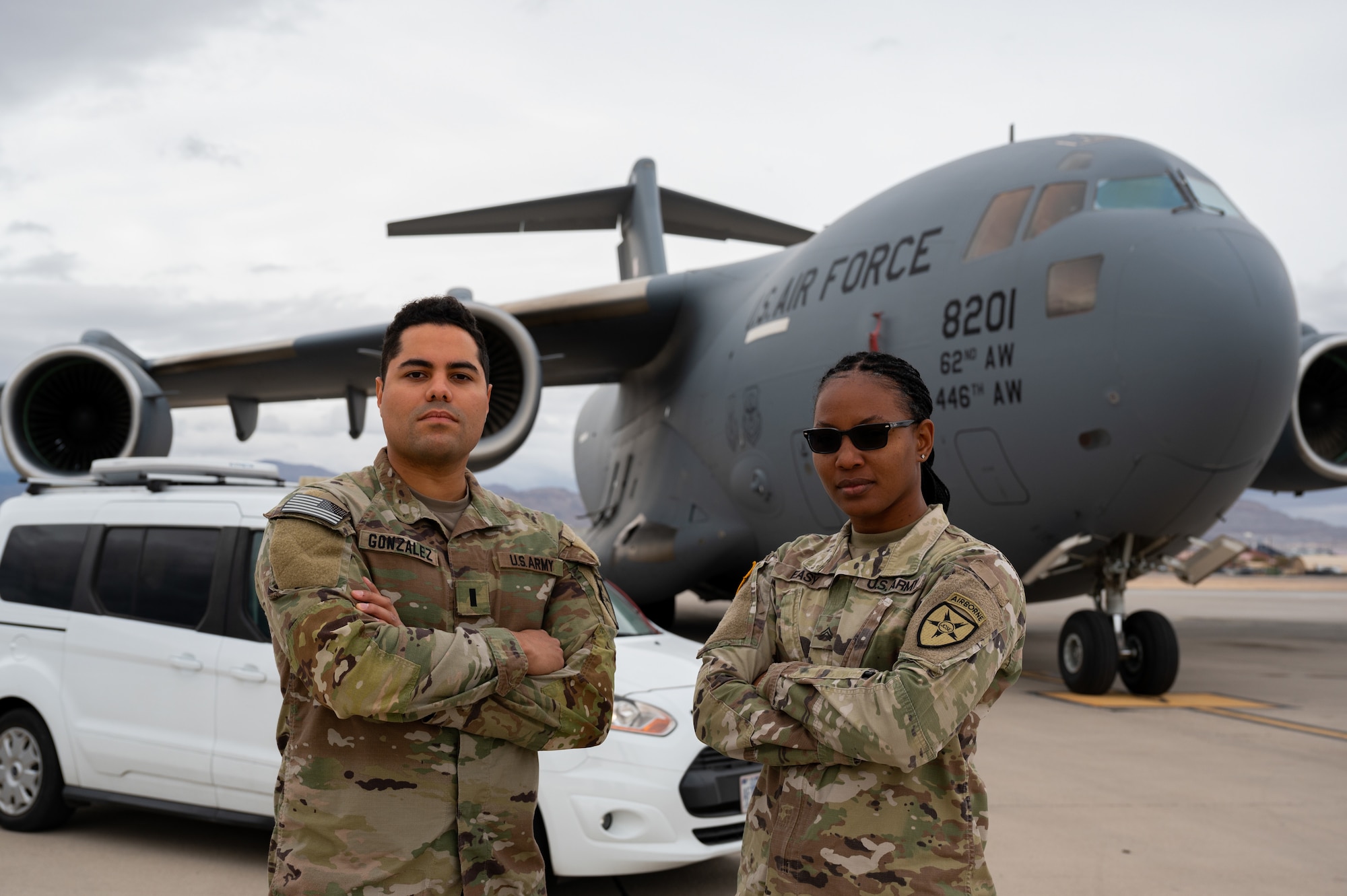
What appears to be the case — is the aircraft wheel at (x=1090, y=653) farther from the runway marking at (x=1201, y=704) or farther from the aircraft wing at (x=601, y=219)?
the aircraft wing at (x=601, y=219)

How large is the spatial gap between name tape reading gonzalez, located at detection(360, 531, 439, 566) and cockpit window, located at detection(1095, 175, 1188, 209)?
260 inches

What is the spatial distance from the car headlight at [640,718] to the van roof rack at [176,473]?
2370 millimetres

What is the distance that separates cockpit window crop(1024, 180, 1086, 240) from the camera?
7.27 m

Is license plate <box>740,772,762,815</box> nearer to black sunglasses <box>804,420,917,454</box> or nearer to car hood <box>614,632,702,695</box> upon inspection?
car hood <box>614,632,702,695</box>

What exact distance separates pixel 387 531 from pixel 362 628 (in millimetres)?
232

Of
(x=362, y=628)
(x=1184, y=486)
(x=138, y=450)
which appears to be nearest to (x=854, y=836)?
(x=362, y=628)

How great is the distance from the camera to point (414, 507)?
2.03 meters

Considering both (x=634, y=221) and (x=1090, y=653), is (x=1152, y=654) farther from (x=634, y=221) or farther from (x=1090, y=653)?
(x=634, y=221)

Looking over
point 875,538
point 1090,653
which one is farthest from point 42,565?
point 1090,653

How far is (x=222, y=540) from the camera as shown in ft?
14.6

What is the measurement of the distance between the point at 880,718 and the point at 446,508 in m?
0.97

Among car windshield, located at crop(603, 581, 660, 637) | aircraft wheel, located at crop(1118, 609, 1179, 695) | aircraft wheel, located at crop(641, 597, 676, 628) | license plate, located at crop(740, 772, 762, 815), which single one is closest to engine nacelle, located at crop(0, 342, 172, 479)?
aircraft wheel, located at crop(641, 597, 676, 628)

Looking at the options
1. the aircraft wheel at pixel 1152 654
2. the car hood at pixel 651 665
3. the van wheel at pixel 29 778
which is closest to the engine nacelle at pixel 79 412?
the van wheel at pixel 29 778

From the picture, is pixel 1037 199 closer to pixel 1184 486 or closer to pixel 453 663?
pixel 1184 486
